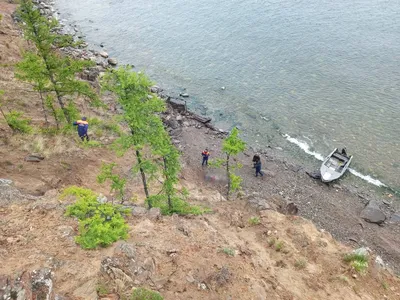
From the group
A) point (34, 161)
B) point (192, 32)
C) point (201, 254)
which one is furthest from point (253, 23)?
point (201, 254)

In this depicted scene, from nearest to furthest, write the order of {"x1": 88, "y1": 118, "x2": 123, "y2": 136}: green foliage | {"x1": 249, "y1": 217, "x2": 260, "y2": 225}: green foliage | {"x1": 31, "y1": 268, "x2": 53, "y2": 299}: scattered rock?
{"x1": 31, "y1": 268, "x2": 53, "y2": 299}: scattered rock, {"x1": 249, "y1": 217, "x2": 260, "y2": 225}: green foliage, {"x1": 88, "y1": 118, "x2": 123, "y2": 136}: green foliage

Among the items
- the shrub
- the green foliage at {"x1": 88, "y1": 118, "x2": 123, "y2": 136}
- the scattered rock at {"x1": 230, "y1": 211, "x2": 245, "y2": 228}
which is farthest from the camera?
the green foliage at {"x1": 88, "y1": 118, "x2": 123, "y2": 136}

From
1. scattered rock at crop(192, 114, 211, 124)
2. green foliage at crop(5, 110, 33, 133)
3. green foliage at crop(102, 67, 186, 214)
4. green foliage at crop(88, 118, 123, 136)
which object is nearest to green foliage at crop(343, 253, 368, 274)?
green foliage at crop(102, 67, 186, 214)

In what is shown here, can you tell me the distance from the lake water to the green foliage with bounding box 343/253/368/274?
16827mm

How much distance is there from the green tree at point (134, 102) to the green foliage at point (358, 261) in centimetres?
1228

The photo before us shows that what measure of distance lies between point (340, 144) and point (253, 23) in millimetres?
32416

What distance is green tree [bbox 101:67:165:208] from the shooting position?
15129 millimetres

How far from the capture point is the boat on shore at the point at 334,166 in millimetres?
31903

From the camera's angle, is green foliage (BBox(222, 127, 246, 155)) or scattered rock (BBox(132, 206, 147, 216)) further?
green foliage (BBox(222, 127, 246, 155))

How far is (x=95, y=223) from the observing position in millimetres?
13961

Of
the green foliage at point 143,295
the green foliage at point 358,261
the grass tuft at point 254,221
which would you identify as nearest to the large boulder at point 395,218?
the green foliage at point 358,261

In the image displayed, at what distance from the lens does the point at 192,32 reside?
193ft

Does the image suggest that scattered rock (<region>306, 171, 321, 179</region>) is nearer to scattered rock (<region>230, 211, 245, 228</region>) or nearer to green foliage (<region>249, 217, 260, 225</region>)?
scattered rock (<region>230, 211, 245, 228</region>)

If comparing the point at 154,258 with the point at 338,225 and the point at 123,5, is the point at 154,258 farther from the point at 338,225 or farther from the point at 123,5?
the point at 123,5
